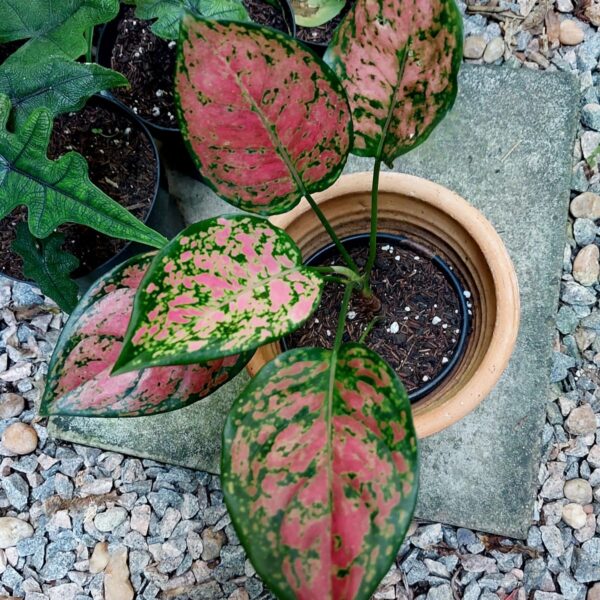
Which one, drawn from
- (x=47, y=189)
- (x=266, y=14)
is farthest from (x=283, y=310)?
(x=266, y=14)

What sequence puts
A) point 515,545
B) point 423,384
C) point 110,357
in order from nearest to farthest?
point 110,357 < point 423,384 < point 515,545

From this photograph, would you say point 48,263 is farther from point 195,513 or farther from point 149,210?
point 195,513

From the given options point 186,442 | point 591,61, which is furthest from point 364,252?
point 591,61

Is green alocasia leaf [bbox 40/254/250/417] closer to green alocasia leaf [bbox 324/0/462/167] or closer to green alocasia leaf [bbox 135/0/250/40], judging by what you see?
green alocasia leaf [bbox 324/0/462/167]

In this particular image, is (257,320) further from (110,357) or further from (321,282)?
(110,357)

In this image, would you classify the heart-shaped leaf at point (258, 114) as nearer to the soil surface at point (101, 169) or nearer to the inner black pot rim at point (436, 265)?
the inner black pot rim at point (436, 265)

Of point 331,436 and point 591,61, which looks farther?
point 591,61

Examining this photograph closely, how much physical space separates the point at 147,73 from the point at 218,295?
85cm

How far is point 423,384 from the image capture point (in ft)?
3.53

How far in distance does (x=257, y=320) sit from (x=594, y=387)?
3.30ft

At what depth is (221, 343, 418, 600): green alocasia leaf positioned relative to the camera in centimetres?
63

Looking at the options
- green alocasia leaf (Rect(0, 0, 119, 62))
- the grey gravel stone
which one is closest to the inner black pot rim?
green alocasia leaf (Rect(0, 0, 119, 62))

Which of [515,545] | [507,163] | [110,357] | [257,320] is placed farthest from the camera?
[507,163]

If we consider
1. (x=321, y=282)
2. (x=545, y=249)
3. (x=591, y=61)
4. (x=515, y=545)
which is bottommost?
(x=515, y=545)
